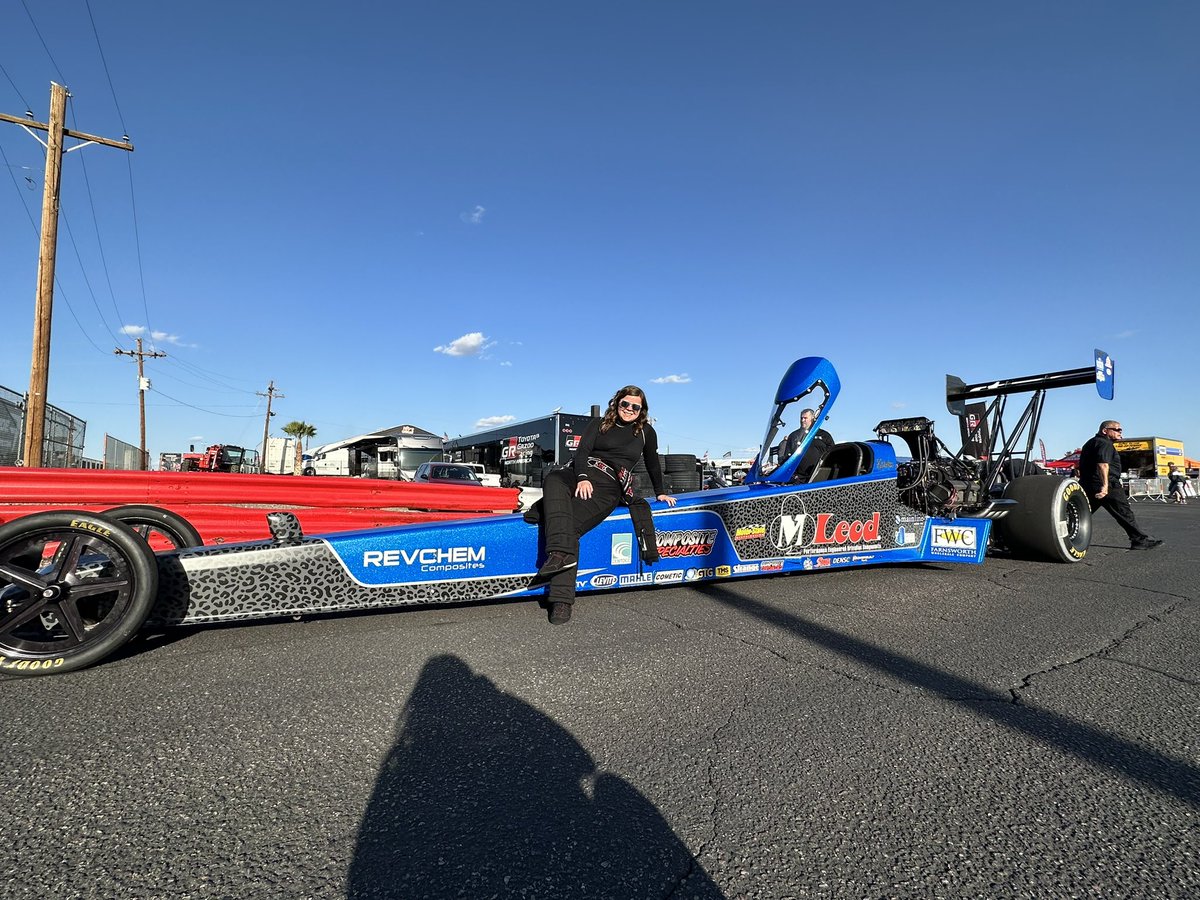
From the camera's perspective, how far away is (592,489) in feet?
13.3

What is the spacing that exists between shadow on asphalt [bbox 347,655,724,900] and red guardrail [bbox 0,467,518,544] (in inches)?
176

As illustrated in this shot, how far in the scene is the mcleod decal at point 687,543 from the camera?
4.34 metres

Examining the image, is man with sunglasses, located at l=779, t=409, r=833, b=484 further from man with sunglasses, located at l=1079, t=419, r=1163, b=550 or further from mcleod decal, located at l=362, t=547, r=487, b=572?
man with sunglasses, located at l=1079, t=419, r=1163, b=550

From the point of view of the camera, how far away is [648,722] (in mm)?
2301

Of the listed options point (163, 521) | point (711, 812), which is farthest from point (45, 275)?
point (711, 812)

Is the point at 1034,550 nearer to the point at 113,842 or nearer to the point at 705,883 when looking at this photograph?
the point at 705,883

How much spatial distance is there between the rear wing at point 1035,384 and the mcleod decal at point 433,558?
20.0 ft

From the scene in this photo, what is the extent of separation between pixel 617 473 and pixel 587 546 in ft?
1.80

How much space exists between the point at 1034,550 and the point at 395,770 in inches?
259

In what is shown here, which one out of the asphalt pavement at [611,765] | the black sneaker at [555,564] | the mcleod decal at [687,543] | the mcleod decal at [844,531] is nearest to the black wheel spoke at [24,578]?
the asphalt pavement at [611,765]

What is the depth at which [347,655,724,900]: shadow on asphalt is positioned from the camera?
1415mm

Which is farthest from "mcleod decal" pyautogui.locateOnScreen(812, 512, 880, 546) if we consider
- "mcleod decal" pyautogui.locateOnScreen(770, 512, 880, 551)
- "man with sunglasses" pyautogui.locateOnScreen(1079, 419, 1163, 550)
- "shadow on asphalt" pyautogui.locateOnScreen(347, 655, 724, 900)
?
"man with sunglasses" pyautogui.locateOnScreen(1079, 419, 1163, 550)

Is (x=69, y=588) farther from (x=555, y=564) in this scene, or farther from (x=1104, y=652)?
(x=1104, y=652)

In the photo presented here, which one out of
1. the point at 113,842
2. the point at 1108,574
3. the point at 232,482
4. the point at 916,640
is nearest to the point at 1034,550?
the point at 1108,574
